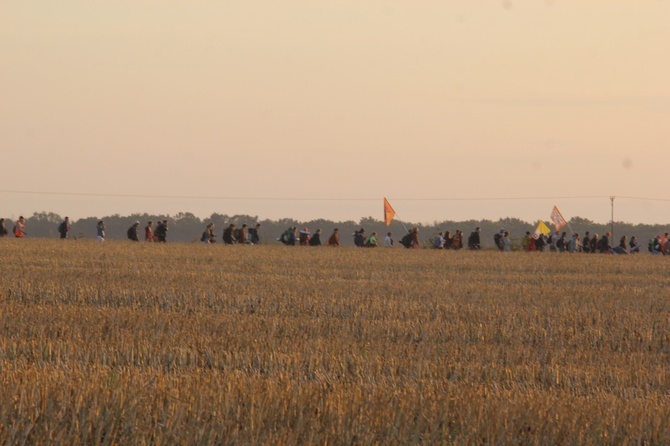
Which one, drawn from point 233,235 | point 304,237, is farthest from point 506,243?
point 233,235

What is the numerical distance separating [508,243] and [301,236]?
9653 millimetres

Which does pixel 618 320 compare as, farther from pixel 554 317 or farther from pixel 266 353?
pixel 266 353

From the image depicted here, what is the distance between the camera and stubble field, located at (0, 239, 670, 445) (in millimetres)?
6645

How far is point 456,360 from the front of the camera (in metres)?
11.6

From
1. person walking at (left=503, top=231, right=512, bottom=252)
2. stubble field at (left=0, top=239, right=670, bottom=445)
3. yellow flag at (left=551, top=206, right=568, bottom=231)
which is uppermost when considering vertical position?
yellow flag at (left=551, top=206, right=568, bottom=231)

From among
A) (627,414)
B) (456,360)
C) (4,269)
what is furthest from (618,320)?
(4,269)

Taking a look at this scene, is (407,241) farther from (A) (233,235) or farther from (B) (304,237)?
(A) (233,235)

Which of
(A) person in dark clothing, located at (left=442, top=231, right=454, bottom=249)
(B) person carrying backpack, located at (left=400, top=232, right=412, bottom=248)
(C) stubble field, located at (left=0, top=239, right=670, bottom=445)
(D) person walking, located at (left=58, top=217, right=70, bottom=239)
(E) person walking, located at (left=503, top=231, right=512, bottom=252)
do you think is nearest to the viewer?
(C) stubble field, located at (left=0, top=239, right=670, bottom=445)

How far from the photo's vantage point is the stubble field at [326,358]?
262 inches

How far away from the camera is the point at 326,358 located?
10875mm

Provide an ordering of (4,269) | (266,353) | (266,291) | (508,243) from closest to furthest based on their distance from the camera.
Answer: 1. (266,353)
2. (266,291)
3. (4,269)
4. (508,243)

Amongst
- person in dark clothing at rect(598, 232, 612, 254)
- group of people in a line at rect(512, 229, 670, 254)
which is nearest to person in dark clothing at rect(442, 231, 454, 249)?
group of people in a line at rect(512, 229, 670, 254)

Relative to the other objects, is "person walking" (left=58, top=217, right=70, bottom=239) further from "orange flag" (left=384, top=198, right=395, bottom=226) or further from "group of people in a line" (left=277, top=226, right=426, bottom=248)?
A: "orange flag" (left=384, top=198, right=395, bottom=226)

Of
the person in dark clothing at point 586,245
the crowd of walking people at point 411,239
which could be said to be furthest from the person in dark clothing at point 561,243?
the person in dark clothing at point 586,245
